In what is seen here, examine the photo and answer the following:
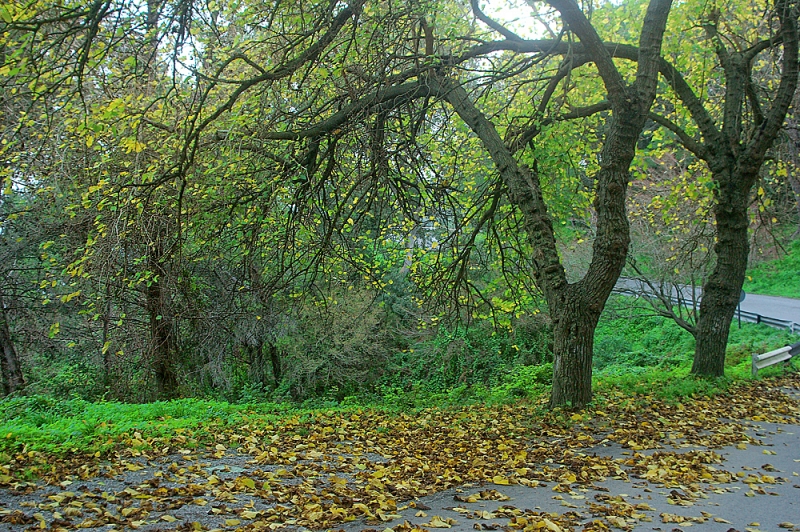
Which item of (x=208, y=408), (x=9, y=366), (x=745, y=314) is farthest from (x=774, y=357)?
(x=9, y=366)

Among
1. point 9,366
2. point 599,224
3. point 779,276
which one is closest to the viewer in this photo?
point 599,224

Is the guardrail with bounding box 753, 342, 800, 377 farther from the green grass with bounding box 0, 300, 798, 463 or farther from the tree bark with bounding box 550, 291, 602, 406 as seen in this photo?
the tree bark with bounding box 550, 291, 602, 406

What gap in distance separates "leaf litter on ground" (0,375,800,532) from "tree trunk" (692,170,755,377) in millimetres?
1870

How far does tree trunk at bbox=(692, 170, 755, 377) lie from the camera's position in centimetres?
1228

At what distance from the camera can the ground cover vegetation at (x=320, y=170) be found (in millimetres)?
8102

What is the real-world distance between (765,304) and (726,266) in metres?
17.0

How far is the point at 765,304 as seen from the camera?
26.8 meters

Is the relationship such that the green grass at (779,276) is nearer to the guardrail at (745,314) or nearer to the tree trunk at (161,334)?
the guardrail at (745,314)

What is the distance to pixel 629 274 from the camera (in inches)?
761

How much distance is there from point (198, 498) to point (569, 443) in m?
4.66

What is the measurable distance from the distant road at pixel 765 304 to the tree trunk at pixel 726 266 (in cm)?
680

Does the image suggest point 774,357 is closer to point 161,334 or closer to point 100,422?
point 161,334

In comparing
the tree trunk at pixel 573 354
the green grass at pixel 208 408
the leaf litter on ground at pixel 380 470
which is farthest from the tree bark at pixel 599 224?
the green grass at pixel 208 408

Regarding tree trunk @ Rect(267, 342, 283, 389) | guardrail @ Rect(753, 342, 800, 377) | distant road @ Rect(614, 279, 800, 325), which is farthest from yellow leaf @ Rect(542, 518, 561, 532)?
distant road @ Rect(614, 279, 800, 325)
